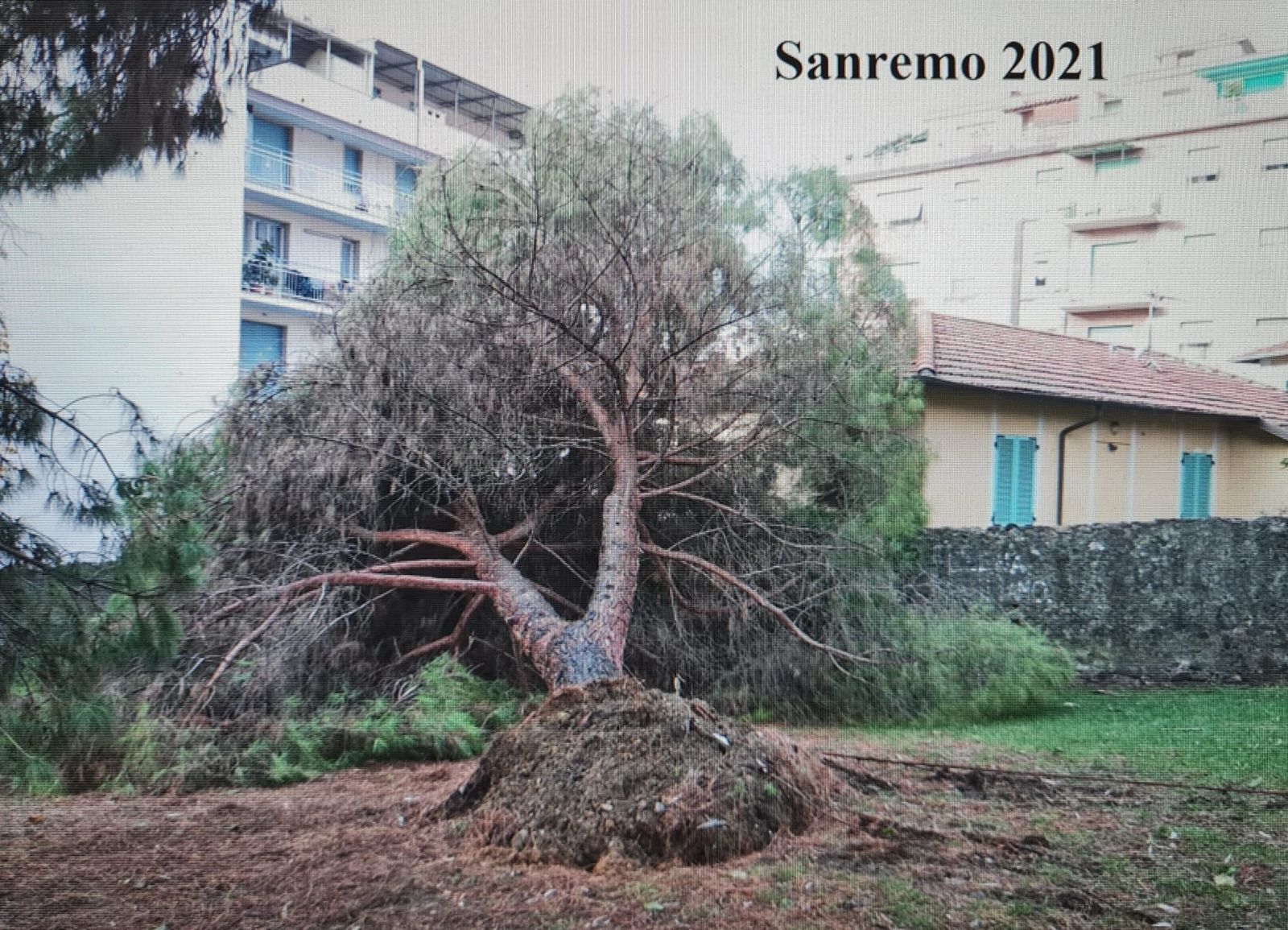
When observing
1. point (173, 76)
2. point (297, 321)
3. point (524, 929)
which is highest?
point (173, 76)

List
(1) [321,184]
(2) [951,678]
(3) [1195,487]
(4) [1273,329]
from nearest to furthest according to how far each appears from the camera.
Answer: (4) [1273,329] → (1) [321,184] → (2) [951,678] → (3) [1195,487]

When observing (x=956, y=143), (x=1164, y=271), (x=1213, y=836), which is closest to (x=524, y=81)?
(x=956, y=143)

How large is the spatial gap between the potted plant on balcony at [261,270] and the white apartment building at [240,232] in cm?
1

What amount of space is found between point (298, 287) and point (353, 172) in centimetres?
67

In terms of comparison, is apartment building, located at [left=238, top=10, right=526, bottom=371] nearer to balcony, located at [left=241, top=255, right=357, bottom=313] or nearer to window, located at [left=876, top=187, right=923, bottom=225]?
balcony, located at [left=241, top=255, right=357, bottom=313]

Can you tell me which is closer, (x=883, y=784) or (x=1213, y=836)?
(x=1213, y=836)

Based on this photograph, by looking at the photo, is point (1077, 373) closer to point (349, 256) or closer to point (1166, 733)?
point (1166, 733)

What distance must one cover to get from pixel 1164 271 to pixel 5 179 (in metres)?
4.18

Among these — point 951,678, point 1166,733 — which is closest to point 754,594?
point 951,678

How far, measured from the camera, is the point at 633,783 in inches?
126

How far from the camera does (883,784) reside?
3811 millimetres

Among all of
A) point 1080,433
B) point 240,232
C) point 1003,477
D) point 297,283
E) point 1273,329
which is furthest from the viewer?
point 1003,477

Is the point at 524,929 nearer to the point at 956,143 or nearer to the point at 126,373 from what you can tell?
the point at 126,373

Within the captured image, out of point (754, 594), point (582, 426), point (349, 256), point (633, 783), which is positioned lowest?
point (633, 783)
